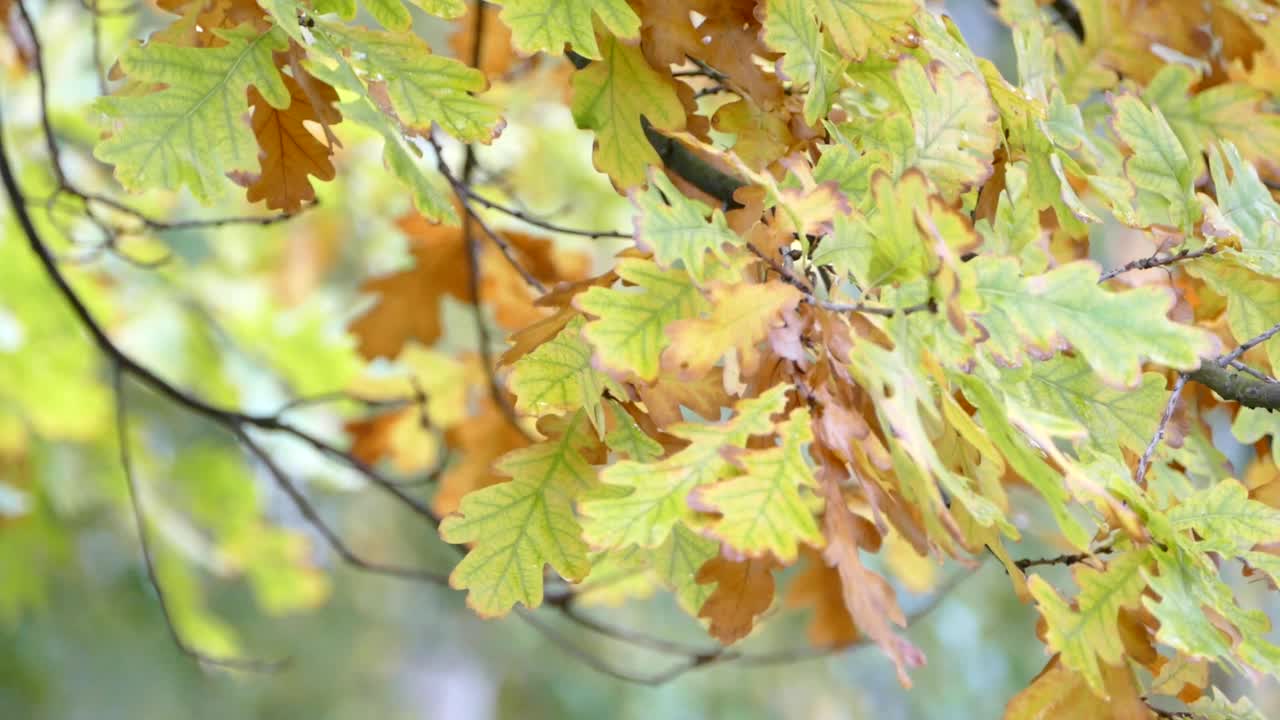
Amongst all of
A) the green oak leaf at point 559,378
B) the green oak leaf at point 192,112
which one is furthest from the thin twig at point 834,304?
the green oak leaf at point 192,112

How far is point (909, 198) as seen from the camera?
0.63 metres

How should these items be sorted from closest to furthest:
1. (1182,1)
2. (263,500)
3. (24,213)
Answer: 1. (1182,1)
2. (24,213)
3. (263,500)

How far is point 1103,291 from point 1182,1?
658 mm

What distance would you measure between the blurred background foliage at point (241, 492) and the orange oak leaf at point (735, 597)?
64 cm

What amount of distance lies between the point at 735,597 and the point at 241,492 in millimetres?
2093

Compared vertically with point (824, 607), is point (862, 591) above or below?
above

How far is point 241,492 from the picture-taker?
264 cm

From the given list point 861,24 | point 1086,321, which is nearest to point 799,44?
point 861,24

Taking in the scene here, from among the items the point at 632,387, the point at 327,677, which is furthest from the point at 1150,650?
the point at 327,677

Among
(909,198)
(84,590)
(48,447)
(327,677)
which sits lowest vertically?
(327,677)

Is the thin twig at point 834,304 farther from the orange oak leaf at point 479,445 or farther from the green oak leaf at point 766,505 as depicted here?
the orange oak leaf at point 479,445

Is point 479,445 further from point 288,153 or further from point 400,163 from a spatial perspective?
point 400,163

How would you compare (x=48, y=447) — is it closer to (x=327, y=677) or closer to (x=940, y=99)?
(x=940, y=99)

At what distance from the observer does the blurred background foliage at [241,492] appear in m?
2.28
